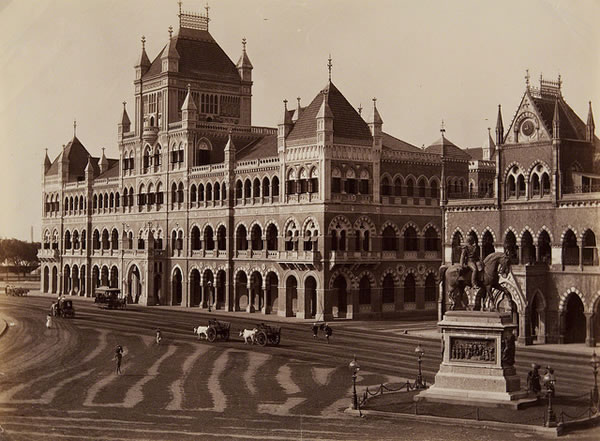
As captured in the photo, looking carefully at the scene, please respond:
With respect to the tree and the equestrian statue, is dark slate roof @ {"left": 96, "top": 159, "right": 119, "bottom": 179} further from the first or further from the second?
the equestrian statue

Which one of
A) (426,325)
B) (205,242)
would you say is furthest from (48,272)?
(426,325)

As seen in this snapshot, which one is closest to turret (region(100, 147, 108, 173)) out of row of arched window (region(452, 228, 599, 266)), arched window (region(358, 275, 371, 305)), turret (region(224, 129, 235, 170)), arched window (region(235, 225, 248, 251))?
turret (region(224, 129, 235, 170))

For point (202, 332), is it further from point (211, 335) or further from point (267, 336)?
point (267, 336)

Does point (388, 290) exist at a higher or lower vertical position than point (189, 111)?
lower

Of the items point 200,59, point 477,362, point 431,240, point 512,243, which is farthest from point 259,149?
point 477,362

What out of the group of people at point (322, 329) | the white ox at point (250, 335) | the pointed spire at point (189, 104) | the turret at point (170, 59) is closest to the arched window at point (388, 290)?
the group of people at point (322, 329)

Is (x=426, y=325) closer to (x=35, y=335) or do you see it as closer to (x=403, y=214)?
(x=403, y=214)
